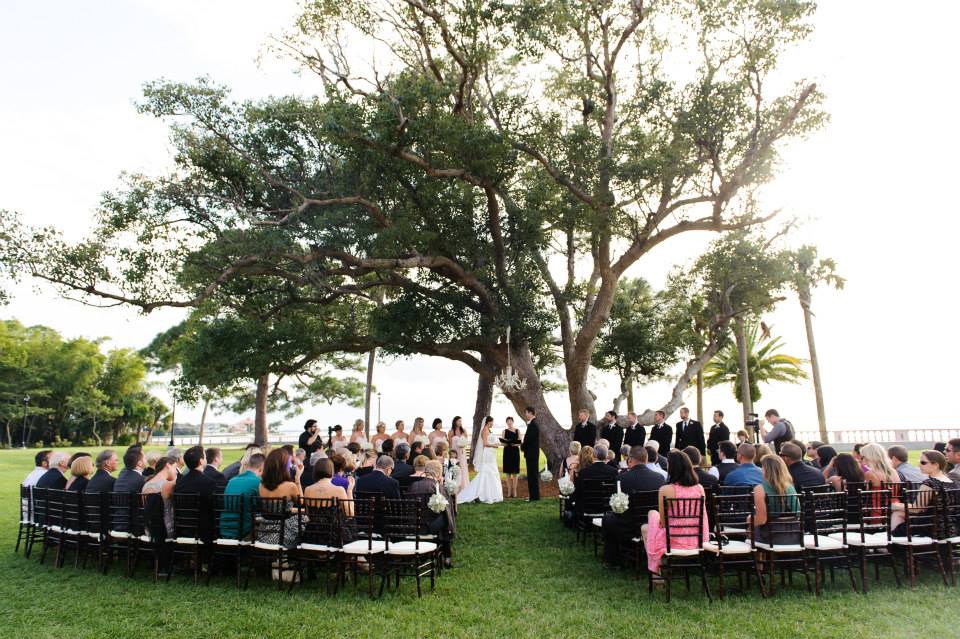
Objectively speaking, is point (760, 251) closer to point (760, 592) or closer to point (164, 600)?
point (760, 592)

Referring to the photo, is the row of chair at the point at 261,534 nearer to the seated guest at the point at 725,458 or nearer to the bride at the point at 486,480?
the seated guest at the point at 725,458

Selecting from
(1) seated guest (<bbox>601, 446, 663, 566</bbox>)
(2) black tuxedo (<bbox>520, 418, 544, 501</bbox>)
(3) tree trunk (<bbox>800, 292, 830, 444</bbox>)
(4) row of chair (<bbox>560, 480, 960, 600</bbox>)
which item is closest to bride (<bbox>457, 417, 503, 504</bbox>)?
(2) black tuxedo (<bbox>520, 418, 544, 501</bbox>)

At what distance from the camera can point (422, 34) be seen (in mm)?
14672

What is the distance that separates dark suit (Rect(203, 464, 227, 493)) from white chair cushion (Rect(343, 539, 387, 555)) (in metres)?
1.91

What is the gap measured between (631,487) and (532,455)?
7.16 meters

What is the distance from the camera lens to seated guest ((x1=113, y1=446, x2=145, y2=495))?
27.4 ft

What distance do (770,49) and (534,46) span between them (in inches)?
198

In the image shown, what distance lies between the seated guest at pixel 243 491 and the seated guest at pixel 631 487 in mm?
3970

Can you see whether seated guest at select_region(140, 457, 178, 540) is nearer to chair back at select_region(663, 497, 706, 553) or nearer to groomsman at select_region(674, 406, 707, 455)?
chair back at select_region(663, 497, 706, 553)

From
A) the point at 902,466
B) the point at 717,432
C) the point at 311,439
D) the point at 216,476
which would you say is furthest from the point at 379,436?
the point at 902,466

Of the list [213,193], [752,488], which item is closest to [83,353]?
[213,193]

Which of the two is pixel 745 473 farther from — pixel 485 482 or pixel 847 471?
pixel 485 482

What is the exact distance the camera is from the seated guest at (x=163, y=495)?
25.0 ft

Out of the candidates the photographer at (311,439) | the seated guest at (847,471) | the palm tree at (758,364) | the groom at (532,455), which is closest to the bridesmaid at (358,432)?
the photographer at (311,439)
